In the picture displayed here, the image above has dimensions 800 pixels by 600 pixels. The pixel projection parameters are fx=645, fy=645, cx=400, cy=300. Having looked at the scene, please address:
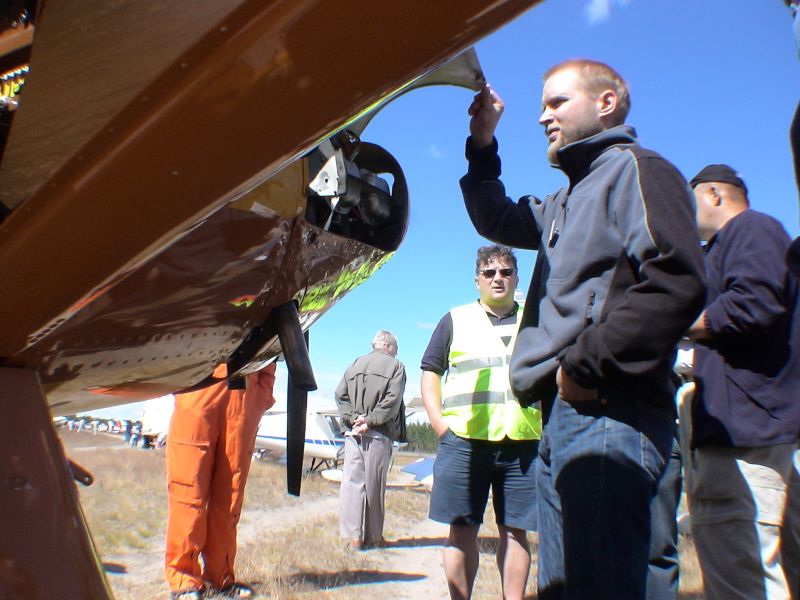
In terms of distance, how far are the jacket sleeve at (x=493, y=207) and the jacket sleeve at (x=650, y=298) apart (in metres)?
0.57

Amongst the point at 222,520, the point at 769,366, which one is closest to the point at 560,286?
the point at 769,366

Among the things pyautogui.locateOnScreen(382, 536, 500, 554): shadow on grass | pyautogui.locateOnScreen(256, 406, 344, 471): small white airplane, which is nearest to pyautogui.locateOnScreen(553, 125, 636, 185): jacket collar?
pyautogui.locateOnScreen(382, 536, 500, 554): shadow on grass

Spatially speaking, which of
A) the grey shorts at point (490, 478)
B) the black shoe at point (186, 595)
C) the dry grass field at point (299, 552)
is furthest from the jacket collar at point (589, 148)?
the dry grass field at point (299, 552)

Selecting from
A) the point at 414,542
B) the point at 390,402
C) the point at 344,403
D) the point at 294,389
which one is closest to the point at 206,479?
the point at 294,389

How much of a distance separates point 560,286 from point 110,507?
638 centimetres

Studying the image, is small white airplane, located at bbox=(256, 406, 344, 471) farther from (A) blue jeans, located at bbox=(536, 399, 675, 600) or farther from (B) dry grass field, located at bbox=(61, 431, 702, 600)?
(A) blue jeans, located at bbox=(536, 399, 675, 600)

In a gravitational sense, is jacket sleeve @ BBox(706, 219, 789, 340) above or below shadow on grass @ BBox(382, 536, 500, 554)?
above

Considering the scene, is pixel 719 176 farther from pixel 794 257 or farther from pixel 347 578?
pixel 347 578

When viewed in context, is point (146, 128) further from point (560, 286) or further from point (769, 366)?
point (769, 366)

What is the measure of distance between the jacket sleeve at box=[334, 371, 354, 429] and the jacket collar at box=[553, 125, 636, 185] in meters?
4.13

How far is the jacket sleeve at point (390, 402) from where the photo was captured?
5352 mm

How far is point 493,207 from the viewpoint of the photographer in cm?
199

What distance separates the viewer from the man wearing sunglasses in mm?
2795

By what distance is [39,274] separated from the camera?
2.68ft
